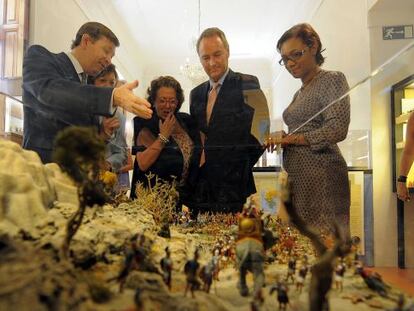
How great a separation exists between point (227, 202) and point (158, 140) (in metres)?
1.06

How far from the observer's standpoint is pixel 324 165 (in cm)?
311

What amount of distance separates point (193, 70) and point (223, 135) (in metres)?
0.93

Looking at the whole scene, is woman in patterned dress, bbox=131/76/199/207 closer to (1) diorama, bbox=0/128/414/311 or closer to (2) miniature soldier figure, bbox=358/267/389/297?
(1) diorama, bbox=0/128/414/311

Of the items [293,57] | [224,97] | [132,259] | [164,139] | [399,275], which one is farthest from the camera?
[164,139]

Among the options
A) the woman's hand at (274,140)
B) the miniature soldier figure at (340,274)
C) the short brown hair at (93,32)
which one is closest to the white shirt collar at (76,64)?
the short brown hair at (93,32)

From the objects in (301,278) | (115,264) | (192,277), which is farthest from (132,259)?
(301,278)

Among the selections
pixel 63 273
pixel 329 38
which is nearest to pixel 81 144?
pixel 63 273

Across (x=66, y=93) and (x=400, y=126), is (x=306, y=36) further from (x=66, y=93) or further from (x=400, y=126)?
(x=66, y=93)

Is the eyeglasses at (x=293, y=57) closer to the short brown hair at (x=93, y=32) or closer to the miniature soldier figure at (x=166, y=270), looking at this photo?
the short brown hair at (x=93, y=32)

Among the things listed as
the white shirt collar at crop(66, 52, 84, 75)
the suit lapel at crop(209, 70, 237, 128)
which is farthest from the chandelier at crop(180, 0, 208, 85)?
the white shirt collar at crop(66, 52, 84, 75)

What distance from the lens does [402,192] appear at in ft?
10.5

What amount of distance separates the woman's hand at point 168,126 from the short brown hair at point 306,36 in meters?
1.42

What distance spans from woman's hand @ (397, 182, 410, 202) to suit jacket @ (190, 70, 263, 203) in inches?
A: 54.7

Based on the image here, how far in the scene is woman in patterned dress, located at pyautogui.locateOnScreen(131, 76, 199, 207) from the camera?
416cm
